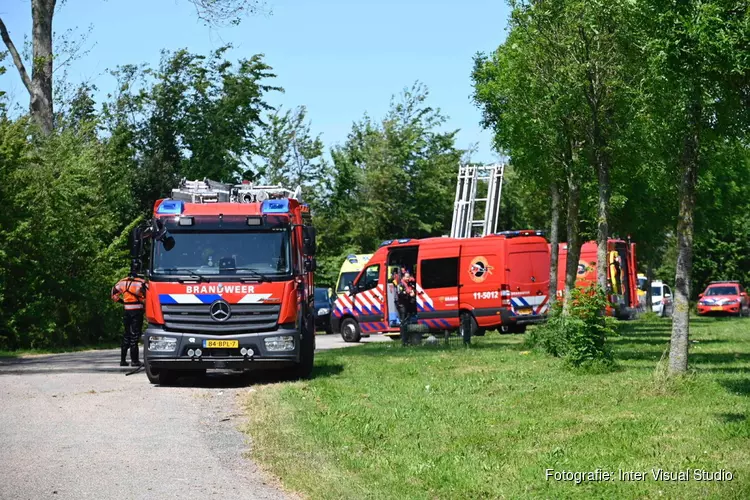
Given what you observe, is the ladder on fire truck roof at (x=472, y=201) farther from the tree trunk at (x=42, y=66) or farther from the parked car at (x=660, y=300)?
the parked car at (x=660, y=300)

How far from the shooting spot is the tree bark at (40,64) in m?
29.3

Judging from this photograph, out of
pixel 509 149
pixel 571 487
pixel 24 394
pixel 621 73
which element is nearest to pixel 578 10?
pixel 621 73

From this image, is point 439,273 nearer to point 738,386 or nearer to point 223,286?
point 223,286

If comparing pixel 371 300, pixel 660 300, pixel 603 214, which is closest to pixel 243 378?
pixel 603 214

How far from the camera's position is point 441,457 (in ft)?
32.4

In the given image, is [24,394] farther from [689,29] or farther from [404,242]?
[404,242]

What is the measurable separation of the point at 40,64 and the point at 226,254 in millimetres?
14339

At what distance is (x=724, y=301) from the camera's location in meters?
57.2

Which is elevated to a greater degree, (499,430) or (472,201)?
(472,201)

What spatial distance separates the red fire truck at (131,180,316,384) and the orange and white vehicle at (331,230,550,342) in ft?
43.2

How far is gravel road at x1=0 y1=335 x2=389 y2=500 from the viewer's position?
8922 mm

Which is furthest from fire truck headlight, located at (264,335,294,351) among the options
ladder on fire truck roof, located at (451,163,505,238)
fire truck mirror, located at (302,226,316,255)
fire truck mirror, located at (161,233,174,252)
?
ladder on fire truck roof, located at (451,163,505,238)

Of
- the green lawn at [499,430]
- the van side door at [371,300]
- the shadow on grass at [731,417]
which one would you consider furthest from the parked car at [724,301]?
the shadow on grass at [731,417]

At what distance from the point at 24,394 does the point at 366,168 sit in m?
43.7
